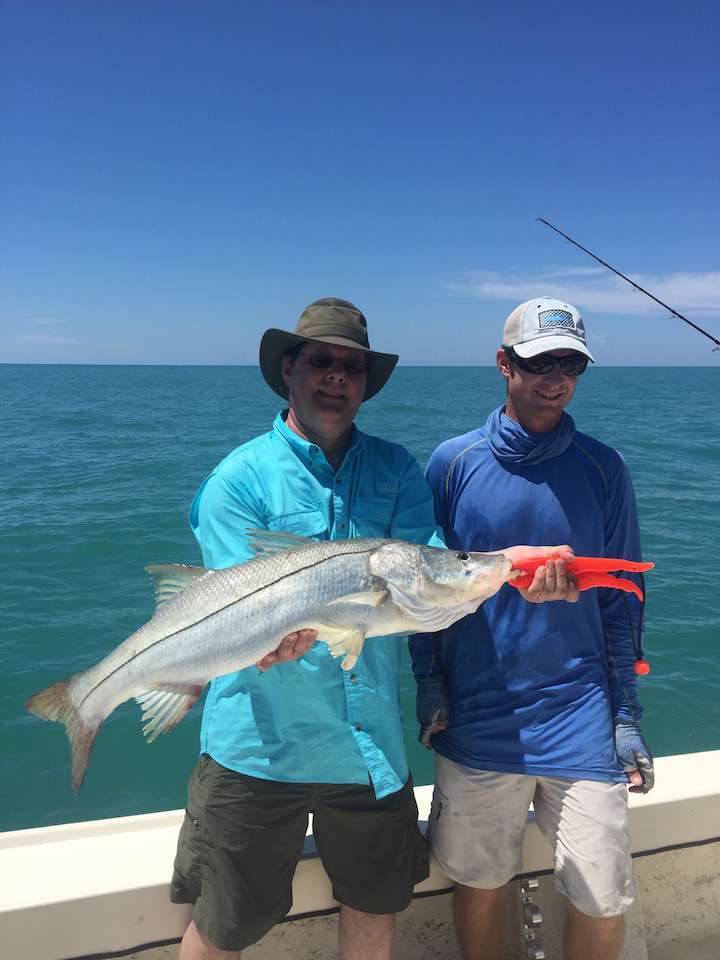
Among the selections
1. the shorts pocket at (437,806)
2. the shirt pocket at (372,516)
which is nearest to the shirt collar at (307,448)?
the shirt pocket at (372,516)

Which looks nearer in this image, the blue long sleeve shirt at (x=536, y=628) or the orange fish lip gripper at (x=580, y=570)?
the orange fish lip gripper at (x=580, y=570)

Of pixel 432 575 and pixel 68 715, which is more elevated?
pixel 432 575

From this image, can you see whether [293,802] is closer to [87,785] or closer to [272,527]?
[272,527]

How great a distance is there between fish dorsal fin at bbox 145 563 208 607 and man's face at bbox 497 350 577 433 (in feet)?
5.53

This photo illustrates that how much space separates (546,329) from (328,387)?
1073 mm

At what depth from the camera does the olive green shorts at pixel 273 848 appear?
276cm

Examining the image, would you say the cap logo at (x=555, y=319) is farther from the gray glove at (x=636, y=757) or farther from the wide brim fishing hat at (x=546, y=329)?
the gray glove at (x=636, y=757)

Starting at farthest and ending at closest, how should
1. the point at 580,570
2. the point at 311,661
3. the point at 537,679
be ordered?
the point at 537,679
the point at 311,661
the point at 580,570

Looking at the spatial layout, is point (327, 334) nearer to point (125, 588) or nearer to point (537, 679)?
point (537, 679)

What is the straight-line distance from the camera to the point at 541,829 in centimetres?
323

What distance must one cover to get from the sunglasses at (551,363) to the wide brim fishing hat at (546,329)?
0.11 ft

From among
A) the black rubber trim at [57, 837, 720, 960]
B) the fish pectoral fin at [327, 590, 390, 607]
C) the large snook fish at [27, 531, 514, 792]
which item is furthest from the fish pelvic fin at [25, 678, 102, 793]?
the fish pectoral fin at [327, 590, 390, 607]

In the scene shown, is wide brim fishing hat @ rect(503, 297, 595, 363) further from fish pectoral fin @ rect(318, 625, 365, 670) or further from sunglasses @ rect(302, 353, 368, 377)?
fish pectoral fin @ rect(318, 625, 365, 670)

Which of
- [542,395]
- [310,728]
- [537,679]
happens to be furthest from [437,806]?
[542,395]
